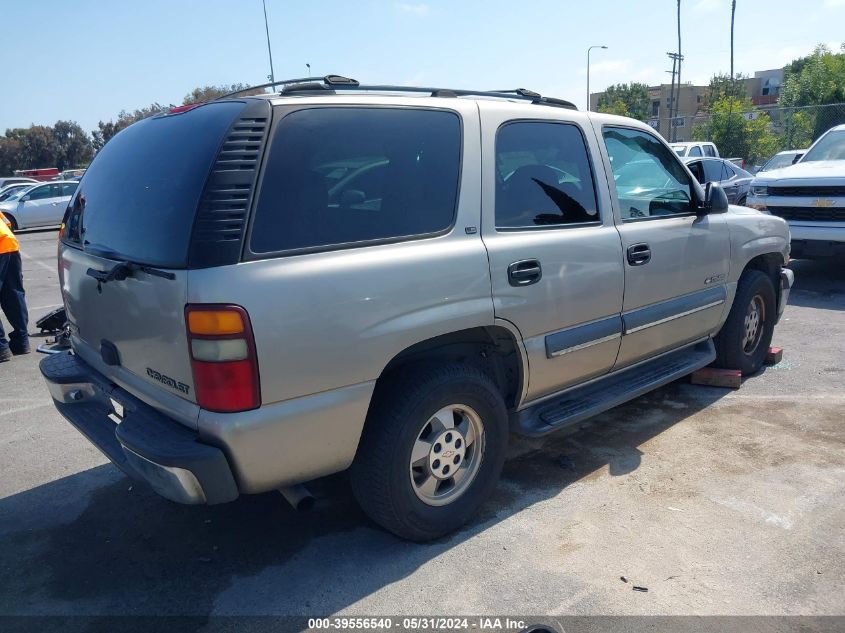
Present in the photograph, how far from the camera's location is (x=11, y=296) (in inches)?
257

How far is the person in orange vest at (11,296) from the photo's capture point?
636 centimetres

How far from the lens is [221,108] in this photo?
9.12 feet

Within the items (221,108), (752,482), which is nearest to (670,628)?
(752,482)

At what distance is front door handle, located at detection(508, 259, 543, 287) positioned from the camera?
3.24 metres

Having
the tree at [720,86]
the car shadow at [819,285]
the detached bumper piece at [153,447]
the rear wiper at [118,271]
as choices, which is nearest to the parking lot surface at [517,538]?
the detached bumper piece at [153,447]

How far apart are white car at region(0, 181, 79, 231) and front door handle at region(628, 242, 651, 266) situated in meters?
20.7

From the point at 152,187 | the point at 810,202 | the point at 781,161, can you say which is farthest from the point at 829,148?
the point at 152,187

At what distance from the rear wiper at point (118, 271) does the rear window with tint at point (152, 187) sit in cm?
2

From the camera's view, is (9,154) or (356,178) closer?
(356,178)

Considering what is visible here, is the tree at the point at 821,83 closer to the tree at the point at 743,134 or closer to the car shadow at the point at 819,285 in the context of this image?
the tree at the point at 743,134

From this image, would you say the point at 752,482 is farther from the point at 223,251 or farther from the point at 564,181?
the point at 223,251

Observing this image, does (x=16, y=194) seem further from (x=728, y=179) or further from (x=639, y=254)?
(x=639, y=254)

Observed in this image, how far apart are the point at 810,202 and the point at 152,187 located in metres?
8.40

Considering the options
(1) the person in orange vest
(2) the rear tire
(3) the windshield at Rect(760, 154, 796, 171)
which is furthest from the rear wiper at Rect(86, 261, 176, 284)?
(3) the windshield at Rect(760, 154, 796, 171)
